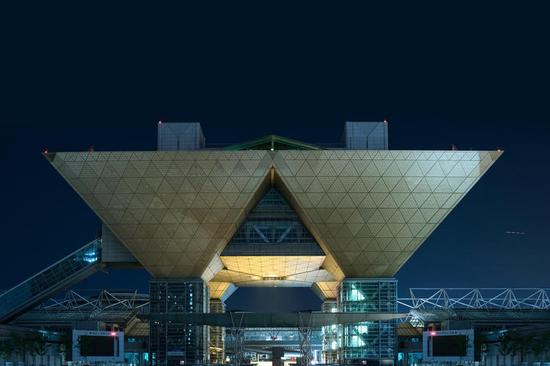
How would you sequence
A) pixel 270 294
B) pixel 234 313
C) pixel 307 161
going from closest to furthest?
pixel 234 313 → pixel 307 161 → pixel 270 294

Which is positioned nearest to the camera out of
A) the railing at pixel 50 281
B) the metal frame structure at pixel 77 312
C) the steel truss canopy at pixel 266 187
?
the steel truss canopy at pixel 266 187

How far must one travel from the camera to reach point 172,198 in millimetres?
85375

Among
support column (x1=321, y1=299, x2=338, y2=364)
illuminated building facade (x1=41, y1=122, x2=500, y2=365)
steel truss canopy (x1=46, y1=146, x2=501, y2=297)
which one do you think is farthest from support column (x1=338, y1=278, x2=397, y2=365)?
support column (x1=321, y1=299, x2=338, y2=364)

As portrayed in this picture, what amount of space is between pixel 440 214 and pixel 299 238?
1753 cm

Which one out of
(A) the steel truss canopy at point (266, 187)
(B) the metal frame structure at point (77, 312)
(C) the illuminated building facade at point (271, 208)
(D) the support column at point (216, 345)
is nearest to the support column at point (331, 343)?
(C) the illuminated building facade at point (271, 208)

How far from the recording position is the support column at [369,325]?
9188 cm

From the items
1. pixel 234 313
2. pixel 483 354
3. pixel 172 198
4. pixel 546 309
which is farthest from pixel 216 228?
pixel 546 309

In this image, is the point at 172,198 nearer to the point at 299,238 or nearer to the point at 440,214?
the point at 299,238

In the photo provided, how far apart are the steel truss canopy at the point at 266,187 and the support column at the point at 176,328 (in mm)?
3727

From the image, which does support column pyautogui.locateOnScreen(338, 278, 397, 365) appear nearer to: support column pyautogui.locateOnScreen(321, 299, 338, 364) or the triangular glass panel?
support column pyautogui.locateOnScreen(321, 299, 338, 364)

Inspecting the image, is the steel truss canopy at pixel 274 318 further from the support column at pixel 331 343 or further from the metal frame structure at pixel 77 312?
the metal frame structure at pixel 77 312

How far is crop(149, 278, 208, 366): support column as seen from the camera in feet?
299

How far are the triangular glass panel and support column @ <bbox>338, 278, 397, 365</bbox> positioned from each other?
6301 millimetres

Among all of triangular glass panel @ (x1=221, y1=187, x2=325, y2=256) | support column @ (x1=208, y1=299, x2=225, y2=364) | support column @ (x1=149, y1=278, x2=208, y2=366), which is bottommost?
support column @ (x1=208, y1=299, x2=225, y2=364)
